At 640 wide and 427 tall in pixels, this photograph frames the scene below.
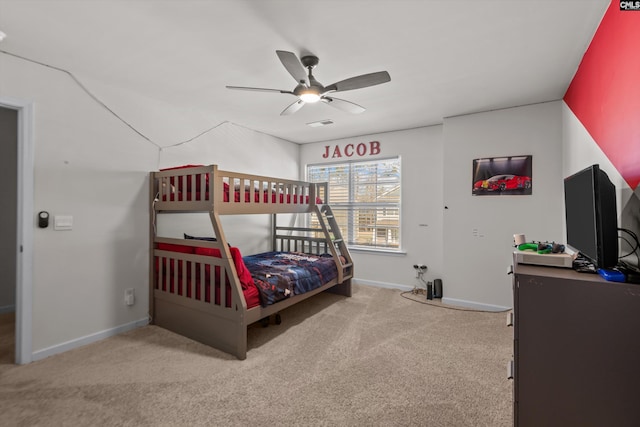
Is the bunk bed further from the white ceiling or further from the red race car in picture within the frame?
the red race car in picture

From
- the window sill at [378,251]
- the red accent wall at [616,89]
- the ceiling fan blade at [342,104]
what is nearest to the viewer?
the red accent wall at [616,89]

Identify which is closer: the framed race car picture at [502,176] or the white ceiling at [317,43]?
the white ceiling at [317,43]

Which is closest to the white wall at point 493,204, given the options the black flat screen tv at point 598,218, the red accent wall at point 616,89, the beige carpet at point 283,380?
the beige carpet at point 283,380

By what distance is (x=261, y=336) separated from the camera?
8.98ft

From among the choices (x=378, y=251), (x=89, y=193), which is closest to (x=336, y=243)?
(x=378, y=251)

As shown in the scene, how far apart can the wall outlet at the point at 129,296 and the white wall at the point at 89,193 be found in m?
0.04

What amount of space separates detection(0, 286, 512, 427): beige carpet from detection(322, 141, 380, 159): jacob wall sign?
2.70 m

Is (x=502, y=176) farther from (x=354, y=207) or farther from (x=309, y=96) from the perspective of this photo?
(x=309, y=96)

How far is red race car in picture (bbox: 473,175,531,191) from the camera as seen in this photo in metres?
3.25

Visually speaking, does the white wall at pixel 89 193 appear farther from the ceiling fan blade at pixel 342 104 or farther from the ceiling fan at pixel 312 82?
the ceiling fan blade at pixel 342 104

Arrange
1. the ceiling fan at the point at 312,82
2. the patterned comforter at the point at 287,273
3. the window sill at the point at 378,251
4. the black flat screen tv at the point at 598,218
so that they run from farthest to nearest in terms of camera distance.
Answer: the window sill at the point at 378,251 < the patterned comforter at the point at 287,273 < the ceiling fan at the point at 312,82 < the black flat screen tv at the point at 598,218

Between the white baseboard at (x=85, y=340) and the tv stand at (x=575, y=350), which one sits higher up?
the tv stand at (x=575, y=350)

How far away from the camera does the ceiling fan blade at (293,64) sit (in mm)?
1765

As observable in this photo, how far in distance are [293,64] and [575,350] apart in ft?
6.88
